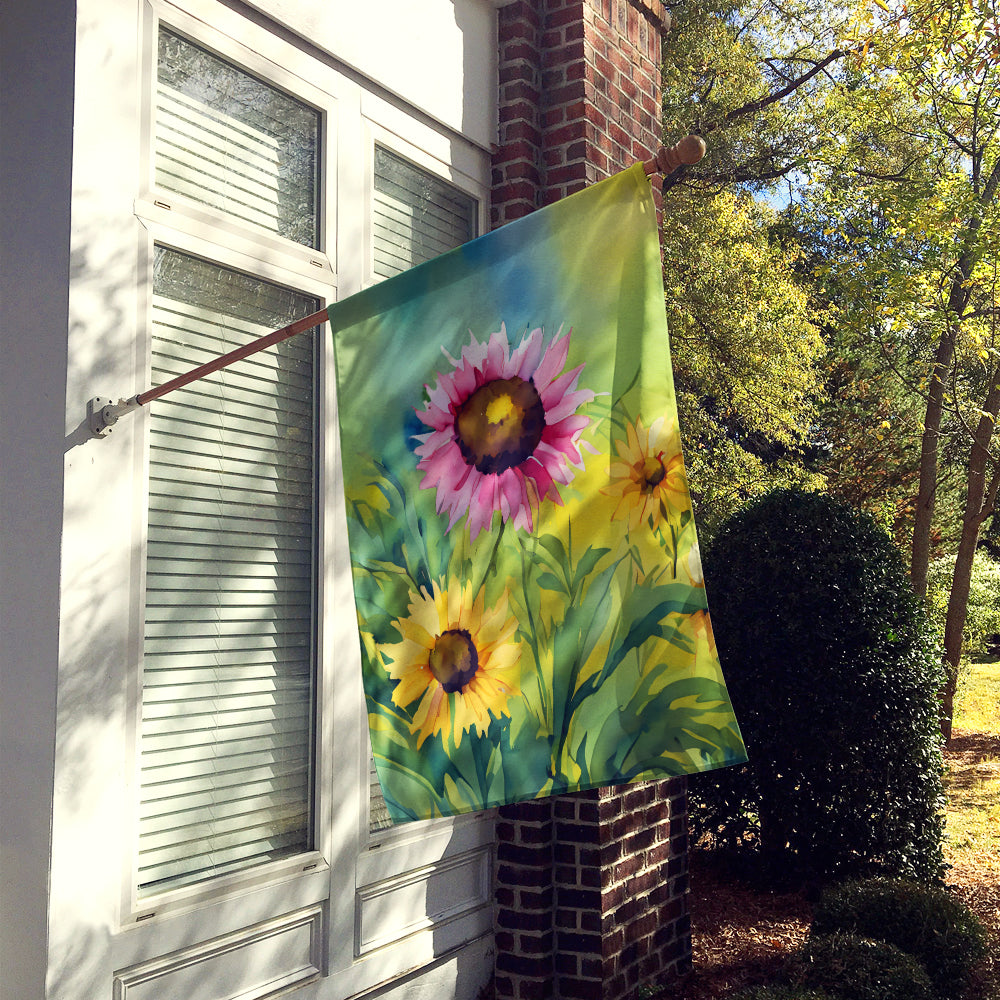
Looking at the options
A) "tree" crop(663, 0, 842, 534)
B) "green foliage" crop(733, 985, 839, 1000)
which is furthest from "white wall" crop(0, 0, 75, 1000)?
"tree" crop(663, 0, 842, 534)

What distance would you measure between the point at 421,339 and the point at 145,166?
4.07 ft

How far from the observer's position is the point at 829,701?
5797 millimetres

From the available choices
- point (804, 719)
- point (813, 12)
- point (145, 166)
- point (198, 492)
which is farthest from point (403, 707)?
point (813, 12)

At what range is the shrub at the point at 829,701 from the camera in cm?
582

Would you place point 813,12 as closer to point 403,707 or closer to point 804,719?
point 804,719

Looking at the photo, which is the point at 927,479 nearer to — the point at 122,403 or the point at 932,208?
→ the point at 932,208

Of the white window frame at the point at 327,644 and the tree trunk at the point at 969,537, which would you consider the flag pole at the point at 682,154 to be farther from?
the tree trunk at the point at 969,537

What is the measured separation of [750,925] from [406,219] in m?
4.11

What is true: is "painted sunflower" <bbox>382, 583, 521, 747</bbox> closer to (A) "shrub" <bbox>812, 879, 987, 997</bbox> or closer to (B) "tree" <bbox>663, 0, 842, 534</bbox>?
(A) "shrub" <bbox>812, 879, 987, 997</bbox>

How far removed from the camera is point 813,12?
514 inches

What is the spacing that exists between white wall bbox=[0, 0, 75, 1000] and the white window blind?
136 cm

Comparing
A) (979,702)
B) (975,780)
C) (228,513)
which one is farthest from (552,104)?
(979,702)

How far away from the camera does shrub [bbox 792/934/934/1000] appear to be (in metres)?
4.01

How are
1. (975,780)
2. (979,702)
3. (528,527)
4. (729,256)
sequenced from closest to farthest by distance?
1. (528,527)
2. (975,780)
3. (729,256)
4. (979,702)
